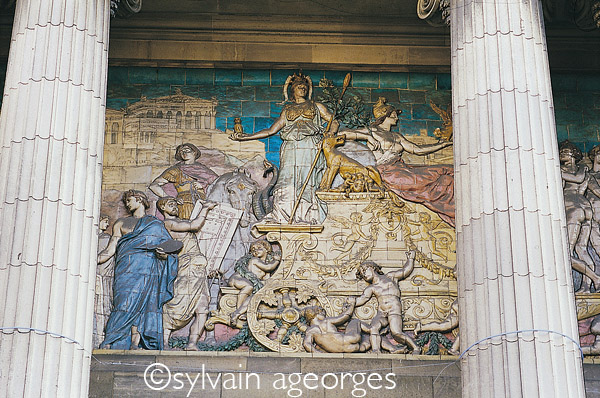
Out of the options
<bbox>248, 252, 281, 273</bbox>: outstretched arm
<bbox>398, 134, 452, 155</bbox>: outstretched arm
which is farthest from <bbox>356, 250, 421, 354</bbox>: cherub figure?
<bbox>398, 134, 452, 155</bbox>: outstretched arm

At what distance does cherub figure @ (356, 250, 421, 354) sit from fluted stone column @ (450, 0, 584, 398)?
2996mm

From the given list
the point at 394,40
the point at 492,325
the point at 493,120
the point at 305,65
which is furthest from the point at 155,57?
the point at 492,325

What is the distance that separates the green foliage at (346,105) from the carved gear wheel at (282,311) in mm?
2597

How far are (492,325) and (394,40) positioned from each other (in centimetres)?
655

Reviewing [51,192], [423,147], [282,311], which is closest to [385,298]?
[282,311]

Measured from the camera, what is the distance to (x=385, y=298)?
15.2 metres

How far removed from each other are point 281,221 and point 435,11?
11.4ft

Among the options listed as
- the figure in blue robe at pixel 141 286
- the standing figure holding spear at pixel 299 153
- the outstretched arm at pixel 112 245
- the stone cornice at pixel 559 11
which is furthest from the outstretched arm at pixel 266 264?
the stone cornice at pixel 559 11

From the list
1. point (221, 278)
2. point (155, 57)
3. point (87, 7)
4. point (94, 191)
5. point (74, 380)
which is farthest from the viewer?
point (155, 57)

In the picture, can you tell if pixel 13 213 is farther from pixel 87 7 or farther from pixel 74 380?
pixel 87 7

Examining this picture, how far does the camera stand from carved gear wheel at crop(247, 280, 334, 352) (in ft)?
49.0

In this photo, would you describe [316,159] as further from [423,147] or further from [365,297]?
[365,297]

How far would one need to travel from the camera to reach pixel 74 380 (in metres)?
11.3

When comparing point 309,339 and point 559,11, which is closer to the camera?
point 309,339
